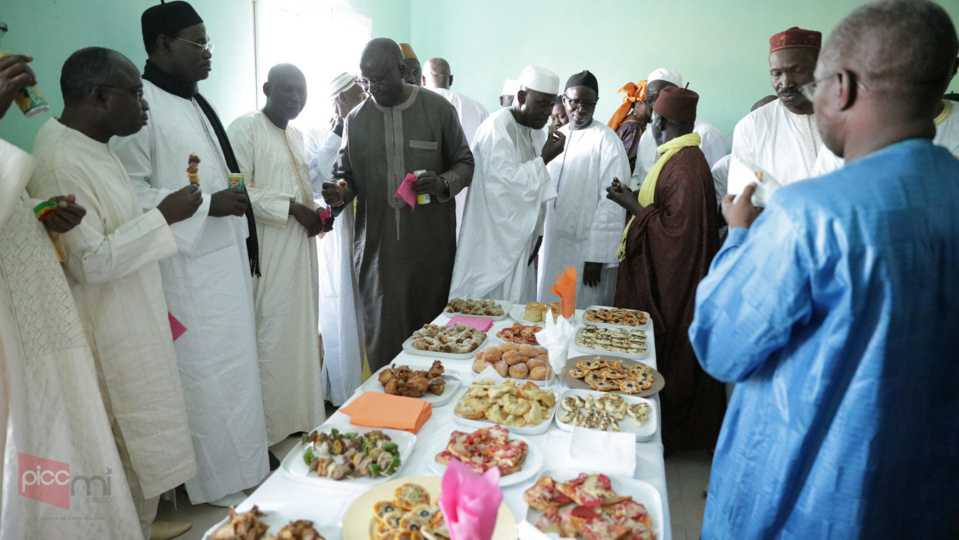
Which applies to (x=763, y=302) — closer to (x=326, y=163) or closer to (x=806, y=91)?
(x=806, y=91)

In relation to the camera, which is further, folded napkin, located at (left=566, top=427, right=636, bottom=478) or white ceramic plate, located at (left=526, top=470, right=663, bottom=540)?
folded napkin, located at (left=566, top=427, right=636, bottom=478)

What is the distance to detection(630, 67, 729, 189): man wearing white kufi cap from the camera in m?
3.99

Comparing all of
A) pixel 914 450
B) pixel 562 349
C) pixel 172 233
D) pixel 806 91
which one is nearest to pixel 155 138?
pixel 172 233

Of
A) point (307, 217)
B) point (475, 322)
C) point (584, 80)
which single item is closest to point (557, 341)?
point (475, 322)

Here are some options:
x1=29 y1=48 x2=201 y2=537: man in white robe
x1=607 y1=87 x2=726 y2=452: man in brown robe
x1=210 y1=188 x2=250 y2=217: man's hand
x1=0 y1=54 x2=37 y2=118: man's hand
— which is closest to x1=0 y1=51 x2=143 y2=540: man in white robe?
x1=0 y1=54 x2=37 y2=118: man's hand

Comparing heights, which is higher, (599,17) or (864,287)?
(599,17)

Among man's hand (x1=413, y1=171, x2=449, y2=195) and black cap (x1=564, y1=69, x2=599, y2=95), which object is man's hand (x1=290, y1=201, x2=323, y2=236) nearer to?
man's hand (x1=413, y1=171, x2=449, y2=195)

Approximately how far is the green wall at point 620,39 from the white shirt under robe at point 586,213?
8.54 feet

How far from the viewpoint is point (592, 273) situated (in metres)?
3.61

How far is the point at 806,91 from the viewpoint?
1.16 m

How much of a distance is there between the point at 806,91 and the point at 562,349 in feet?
3.39

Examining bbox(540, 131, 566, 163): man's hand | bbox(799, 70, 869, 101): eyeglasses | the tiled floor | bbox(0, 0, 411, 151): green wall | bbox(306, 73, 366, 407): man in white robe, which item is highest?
bbox(0, 0, 411, 151): green wall

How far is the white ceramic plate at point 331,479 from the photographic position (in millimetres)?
1323

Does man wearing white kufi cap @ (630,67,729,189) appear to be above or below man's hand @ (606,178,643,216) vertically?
above
